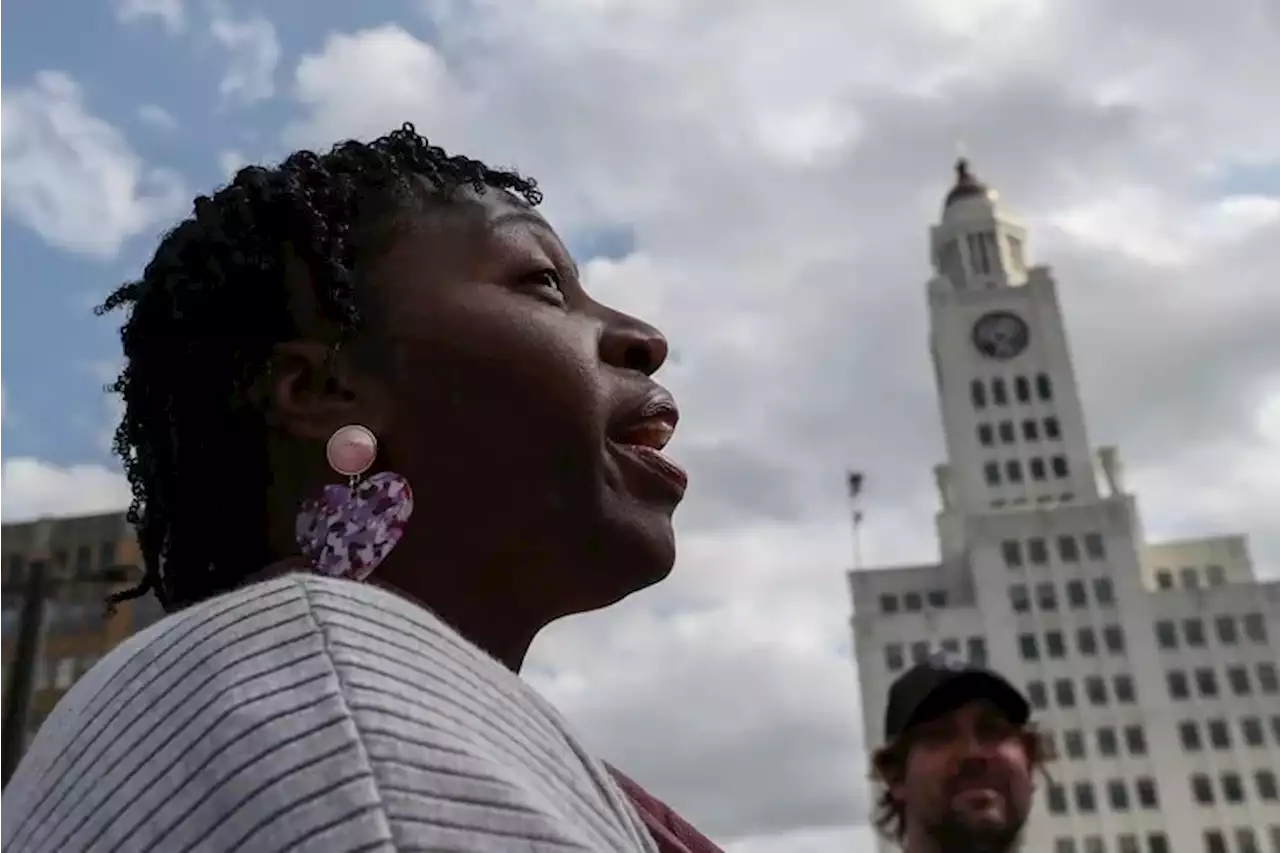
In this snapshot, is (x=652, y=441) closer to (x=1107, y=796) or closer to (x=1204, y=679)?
(x=1107, y=796)

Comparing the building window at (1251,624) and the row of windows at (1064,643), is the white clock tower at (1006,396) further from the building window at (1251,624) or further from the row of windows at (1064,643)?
the building window at (1251,624)

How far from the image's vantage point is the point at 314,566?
1472 mm

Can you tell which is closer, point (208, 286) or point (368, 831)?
point (368, 831)

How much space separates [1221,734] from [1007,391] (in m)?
21.6

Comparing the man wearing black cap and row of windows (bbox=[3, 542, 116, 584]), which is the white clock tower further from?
the man wearing black cap

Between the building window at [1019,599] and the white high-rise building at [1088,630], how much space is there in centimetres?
7

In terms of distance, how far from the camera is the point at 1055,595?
6278 cm

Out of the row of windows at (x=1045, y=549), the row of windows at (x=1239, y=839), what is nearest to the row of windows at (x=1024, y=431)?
the row of windows at (x=1045, y=549)

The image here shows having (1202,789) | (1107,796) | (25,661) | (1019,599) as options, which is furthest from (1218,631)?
(25,661)

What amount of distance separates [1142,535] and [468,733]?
70318 millimetres

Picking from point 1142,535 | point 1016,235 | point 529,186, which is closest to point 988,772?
point 529,186

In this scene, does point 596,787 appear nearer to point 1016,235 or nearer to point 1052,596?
point 1052,596

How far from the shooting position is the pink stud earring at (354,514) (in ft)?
4.77

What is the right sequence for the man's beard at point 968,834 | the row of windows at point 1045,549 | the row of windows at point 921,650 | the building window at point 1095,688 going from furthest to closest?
the row of windows at point 1045,549 → the row of windows at point 921,650 → the building window at point 1095,688 → the man's beard at point 968,834
